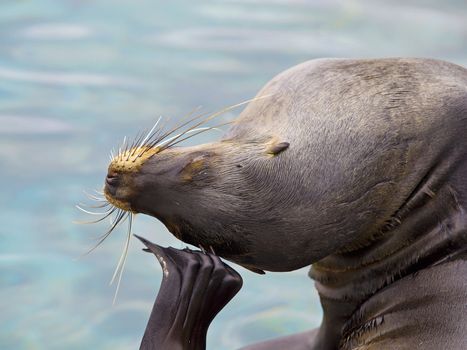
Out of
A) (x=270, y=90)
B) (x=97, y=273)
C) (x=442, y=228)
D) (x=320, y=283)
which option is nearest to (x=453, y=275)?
(x=442, y=228)

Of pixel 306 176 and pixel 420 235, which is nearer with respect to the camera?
pixel 306 176

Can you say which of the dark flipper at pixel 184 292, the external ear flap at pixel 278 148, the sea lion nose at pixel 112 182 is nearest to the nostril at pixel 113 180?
the sea lion nose at pixel 112 182

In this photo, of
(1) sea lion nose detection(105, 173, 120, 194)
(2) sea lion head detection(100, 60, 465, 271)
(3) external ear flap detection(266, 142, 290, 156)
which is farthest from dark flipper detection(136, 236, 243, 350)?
(3) external ear flap detection(266, 142, 290, 156)

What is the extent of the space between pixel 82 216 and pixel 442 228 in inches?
118

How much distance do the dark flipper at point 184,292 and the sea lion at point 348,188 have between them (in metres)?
0.09

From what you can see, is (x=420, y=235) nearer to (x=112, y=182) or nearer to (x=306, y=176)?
(x=306, y=176)

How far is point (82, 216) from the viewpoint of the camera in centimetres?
712

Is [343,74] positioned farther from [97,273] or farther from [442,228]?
[97,273]

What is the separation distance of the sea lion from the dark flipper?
90mm

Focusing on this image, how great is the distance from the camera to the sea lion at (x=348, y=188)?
4.46 meters

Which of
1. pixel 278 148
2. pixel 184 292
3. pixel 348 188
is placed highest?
pixel 278 148

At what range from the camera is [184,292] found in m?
4.52

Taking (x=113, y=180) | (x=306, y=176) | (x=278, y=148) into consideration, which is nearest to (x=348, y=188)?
(x=306, y=176)

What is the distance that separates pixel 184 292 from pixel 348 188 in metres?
0.67
